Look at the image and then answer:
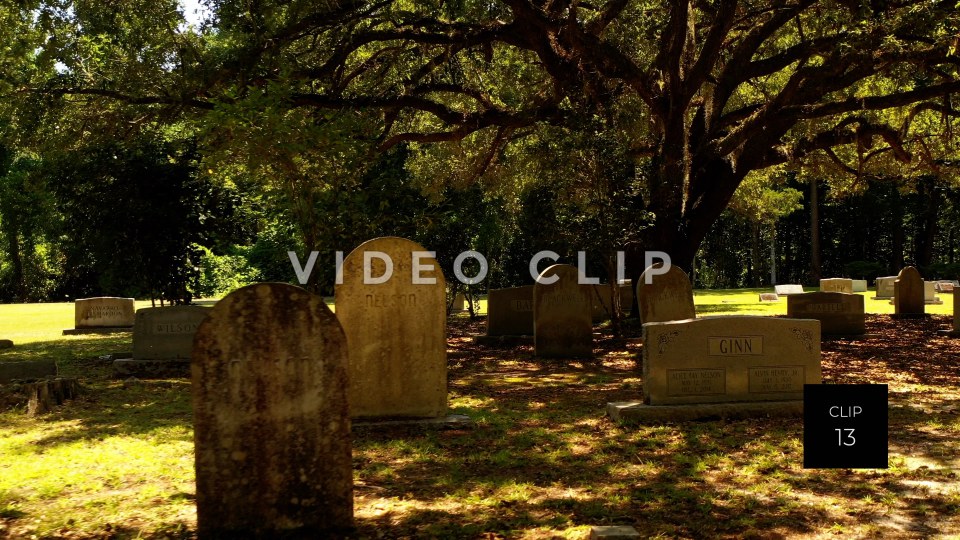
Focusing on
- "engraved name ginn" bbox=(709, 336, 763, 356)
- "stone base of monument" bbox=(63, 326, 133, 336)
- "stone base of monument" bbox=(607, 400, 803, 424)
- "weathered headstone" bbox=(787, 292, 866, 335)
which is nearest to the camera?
"stone base of monument" bbox=(607, 400, 803, 424)

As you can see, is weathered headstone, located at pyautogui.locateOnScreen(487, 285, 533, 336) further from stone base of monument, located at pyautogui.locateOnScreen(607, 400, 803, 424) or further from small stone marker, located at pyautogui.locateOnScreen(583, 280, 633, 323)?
stone base of monument, located at pyautogui.locateOnScreen(607, 400, 803, 424)

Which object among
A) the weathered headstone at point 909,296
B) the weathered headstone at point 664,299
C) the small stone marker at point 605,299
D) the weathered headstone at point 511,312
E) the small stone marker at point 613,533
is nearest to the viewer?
the small stone marker at point 613,533

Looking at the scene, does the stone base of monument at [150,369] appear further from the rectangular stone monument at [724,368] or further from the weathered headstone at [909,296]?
the weathered headstone at [909,296]

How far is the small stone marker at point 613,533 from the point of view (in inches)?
180

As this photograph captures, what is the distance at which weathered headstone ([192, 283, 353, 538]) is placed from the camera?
4.83m

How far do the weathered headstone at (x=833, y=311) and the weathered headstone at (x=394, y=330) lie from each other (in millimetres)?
11410

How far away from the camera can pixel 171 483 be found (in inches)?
249

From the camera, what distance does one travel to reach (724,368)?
8805 mm

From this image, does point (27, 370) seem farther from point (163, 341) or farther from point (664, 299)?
point (664, 299)

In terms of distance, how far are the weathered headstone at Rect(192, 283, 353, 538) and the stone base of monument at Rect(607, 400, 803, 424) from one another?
4.33 metres

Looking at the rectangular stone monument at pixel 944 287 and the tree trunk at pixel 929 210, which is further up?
the tree trunk at pixel 929 210

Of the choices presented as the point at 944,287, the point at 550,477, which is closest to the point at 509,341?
the point at 550,477

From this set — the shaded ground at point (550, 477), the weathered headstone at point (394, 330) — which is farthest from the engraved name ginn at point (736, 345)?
the weathered headstone at point (394, 330)

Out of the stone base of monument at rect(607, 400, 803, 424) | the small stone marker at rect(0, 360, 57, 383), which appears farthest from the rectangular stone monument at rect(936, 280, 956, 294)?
the small stone marker at rect(0, 360, 57, 383)
